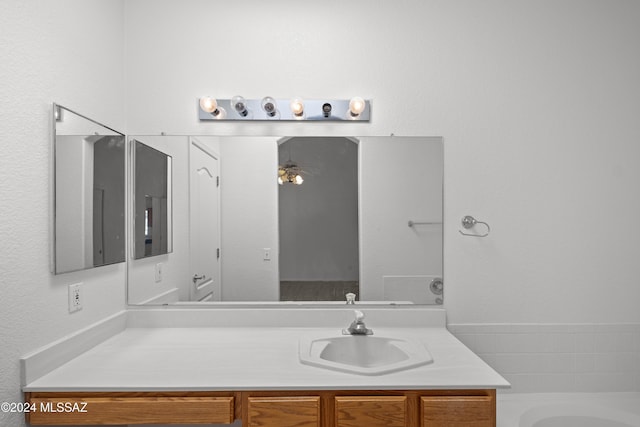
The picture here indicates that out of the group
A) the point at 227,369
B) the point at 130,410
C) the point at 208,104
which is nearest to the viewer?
the point at 130,410

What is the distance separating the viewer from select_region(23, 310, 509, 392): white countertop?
1.37m

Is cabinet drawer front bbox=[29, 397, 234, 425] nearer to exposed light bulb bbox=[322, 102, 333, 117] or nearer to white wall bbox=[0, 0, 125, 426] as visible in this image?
white wall bbox=[0, 0, 125, 426]

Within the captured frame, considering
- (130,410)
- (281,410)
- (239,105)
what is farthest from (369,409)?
(239,105)

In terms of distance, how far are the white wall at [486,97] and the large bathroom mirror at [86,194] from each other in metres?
0.33

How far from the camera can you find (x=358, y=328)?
1858 mm

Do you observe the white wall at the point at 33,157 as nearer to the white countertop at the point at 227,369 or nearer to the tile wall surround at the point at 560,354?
the white countertop at the point at 227,369

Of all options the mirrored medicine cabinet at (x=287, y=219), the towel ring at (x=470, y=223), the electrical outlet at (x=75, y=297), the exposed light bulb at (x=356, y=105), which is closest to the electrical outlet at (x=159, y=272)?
the mirrored medicine cabinet at (x=287, y=219)

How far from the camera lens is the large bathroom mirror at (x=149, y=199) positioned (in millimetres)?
2012

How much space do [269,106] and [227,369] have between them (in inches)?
46.1

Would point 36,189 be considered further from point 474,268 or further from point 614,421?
point 614,421

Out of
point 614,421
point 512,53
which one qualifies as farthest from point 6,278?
point 614,421

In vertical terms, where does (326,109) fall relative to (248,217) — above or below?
above

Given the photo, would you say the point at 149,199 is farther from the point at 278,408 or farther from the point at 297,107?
the point at 278,408

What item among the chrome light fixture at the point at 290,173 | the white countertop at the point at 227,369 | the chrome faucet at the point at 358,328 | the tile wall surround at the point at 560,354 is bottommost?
the tile wall surround at the point at 560,354
